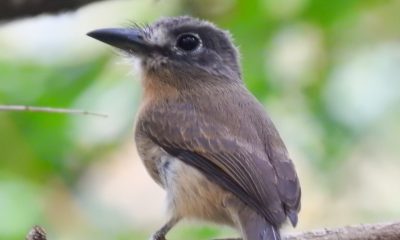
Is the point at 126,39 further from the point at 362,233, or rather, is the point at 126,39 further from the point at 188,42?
the point at 362,233

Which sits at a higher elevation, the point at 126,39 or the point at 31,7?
the point at 126,39

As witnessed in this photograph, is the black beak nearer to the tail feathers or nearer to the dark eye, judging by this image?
the dark eye

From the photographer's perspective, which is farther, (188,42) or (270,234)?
(188,42)

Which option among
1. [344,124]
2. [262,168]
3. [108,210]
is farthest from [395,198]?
[262,168]

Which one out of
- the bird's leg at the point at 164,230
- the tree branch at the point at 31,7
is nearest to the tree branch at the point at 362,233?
the bird's leg at the point at 164,230

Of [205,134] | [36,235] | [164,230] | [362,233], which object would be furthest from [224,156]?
[36,235]

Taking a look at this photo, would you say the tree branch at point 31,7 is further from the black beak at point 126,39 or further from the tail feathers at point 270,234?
the tail feathers at point 270,234

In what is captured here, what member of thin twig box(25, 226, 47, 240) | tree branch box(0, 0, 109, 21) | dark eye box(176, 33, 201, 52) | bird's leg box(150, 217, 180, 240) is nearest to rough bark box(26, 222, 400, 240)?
bird's leg box(150, 217, 180, 240)
